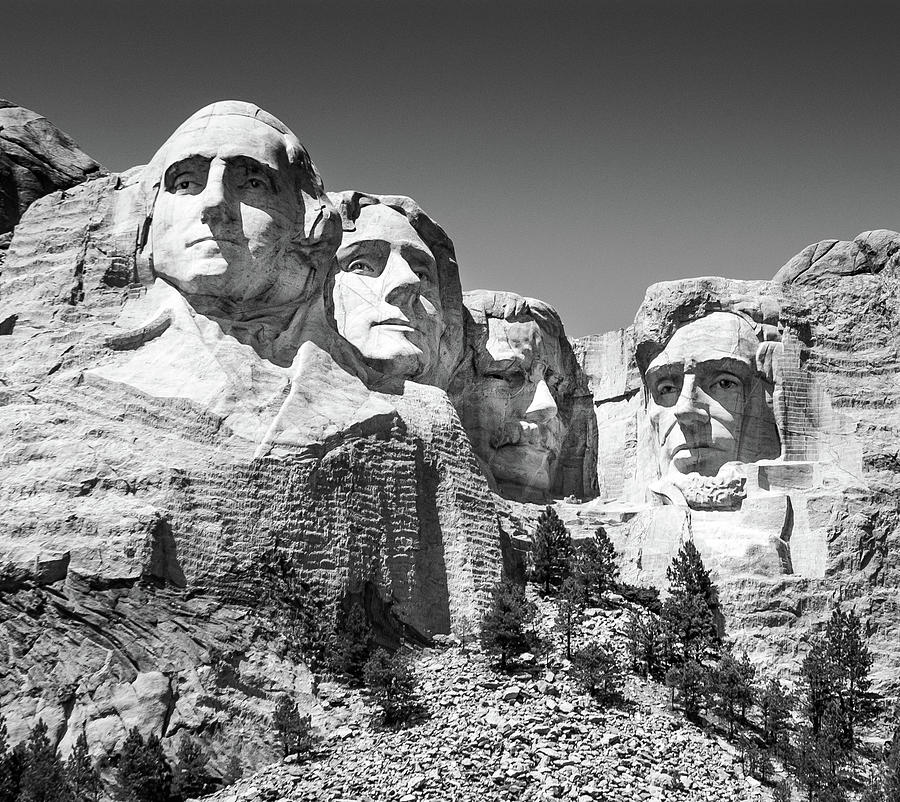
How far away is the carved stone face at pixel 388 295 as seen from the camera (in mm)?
27016

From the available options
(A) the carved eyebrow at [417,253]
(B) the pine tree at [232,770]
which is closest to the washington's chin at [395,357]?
(A) the carved eyebrow at [417,253]

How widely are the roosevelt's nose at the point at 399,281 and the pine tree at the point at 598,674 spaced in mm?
6334

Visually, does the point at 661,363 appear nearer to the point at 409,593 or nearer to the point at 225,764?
the point at 409,593

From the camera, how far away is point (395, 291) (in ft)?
89.7

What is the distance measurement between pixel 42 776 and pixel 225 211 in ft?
26.7

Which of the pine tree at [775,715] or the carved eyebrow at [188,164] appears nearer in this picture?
the pine tree at [775,715]

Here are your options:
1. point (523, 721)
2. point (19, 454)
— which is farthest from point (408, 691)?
point (19, 454)

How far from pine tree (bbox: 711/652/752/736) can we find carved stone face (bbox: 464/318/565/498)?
6711 millimetres

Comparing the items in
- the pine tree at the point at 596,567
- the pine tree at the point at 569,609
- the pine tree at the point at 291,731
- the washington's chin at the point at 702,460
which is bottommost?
the pine tree at the point at 291,731

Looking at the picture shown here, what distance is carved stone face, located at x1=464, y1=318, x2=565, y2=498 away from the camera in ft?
97.9

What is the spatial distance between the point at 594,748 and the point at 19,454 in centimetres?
787

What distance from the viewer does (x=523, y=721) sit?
2231 centimetres

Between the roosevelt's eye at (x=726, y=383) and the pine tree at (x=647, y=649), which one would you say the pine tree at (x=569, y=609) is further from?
the roosevelt's eye at (x=726, y=383)

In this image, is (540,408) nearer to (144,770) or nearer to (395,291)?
(395,291)
